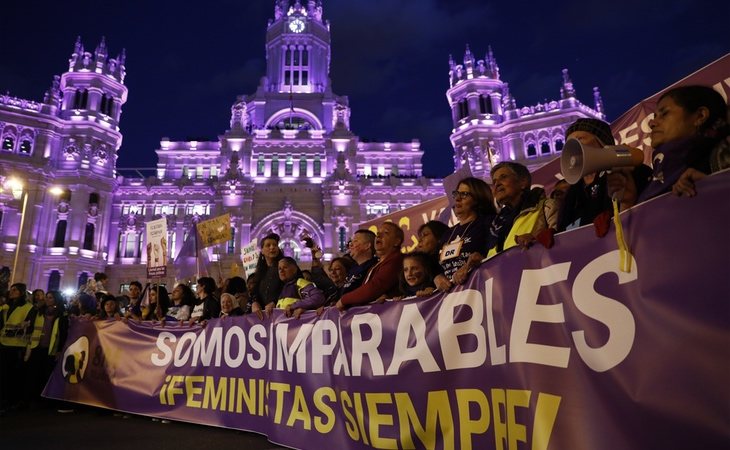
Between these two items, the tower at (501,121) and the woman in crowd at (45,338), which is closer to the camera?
the woman in crowd at (45,338)

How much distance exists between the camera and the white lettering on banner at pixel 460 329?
3256 mm

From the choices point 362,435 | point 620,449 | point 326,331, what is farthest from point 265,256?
point 620,449

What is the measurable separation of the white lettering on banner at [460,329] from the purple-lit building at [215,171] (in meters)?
35.4

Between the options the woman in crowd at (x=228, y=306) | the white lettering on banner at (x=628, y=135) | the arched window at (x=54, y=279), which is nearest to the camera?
the woman in crowd at (x=228, y=306)

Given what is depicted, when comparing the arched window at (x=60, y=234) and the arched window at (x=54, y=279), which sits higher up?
the arched window at (x=60, y=234)

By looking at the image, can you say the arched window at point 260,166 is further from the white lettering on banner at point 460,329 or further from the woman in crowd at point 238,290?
the white lettering on banner at point 460,329

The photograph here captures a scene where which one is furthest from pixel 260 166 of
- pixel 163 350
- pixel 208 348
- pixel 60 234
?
pixel 208 348

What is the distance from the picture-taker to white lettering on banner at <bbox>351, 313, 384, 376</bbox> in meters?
4.07

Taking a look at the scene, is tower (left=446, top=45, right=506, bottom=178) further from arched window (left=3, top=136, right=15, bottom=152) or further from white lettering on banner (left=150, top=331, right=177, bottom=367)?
arched window (left=3, top=136, right=15, bottom=152)

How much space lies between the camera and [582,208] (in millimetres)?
3340

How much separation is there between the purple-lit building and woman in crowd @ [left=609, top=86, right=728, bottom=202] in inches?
1441

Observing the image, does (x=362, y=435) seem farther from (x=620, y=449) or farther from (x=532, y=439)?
(x=620, y=449)

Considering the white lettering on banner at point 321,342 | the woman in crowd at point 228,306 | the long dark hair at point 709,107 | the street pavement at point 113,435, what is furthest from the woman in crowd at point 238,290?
the long dark hair at point 709,107

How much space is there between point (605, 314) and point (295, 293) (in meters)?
4.19
